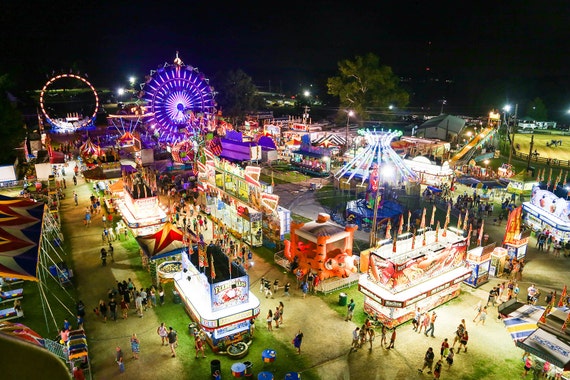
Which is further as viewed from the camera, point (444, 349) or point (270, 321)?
point (270, 321)

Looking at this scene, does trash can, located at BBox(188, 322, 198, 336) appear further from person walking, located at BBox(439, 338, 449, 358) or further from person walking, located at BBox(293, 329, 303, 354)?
person walking, located at BBox(439, 338, 449, 358)

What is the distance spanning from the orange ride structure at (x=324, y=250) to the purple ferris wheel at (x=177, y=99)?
22.8 m

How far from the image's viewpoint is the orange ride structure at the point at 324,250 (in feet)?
69.4

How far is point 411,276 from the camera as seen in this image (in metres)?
18.2

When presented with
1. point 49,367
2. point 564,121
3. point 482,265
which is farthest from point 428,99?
point 49,367

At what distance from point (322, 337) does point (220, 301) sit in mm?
4588

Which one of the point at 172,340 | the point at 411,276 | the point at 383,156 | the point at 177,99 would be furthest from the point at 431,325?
the point at 177,99

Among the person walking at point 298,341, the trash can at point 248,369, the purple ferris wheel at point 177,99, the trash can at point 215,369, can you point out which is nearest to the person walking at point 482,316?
the person walking at point 298,341

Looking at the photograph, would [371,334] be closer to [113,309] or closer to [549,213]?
[113,309]

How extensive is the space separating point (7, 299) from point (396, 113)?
2742 inches

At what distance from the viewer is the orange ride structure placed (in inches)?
832

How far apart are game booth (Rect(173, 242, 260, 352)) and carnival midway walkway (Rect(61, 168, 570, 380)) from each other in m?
1.01

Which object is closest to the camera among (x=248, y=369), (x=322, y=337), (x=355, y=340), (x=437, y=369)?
(x=437, y=369)

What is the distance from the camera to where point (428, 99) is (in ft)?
389
